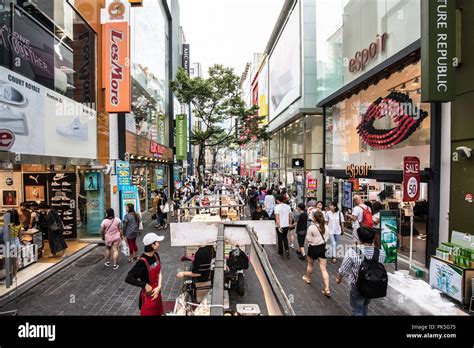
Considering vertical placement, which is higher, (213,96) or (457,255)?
(213,96)

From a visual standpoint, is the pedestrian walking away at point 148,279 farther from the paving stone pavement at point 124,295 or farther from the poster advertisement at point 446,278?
the poster advertisement at point 446,278

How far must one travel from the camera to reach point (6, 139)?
6855mm

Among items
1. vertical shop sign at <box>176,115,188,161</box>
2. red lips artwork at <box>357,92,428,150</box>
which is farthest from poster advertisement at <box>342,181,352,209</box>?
vertical shop sign at <box>176,115,188,161</box>

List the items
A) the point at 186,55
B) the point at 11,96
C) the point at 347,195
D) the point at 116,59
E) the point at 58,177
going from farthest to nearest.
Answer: the point at 186,55, the point at 347,195, the point at 116,59, the point at 58,177, the point at 11,96

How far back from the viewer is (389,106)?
1080cm

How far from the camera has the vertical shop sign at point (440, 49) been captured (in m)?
6.87

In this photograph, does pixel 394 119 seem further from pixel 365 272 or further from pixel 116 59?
pixel 116 59

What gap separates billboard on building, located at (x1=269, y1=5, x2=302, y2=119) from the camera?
78.4ft

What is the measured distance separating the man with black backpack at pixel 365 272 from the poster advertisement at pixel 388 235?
4177mm

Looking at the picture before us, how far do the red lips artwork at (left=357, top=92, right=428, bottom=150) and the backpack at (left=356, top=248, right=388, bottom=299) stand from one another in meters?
6.76

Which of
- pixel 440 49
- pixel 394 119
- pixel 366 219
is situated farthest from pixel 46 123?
pixel 394 119

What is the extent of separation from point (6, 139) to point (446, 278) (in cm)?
1058
